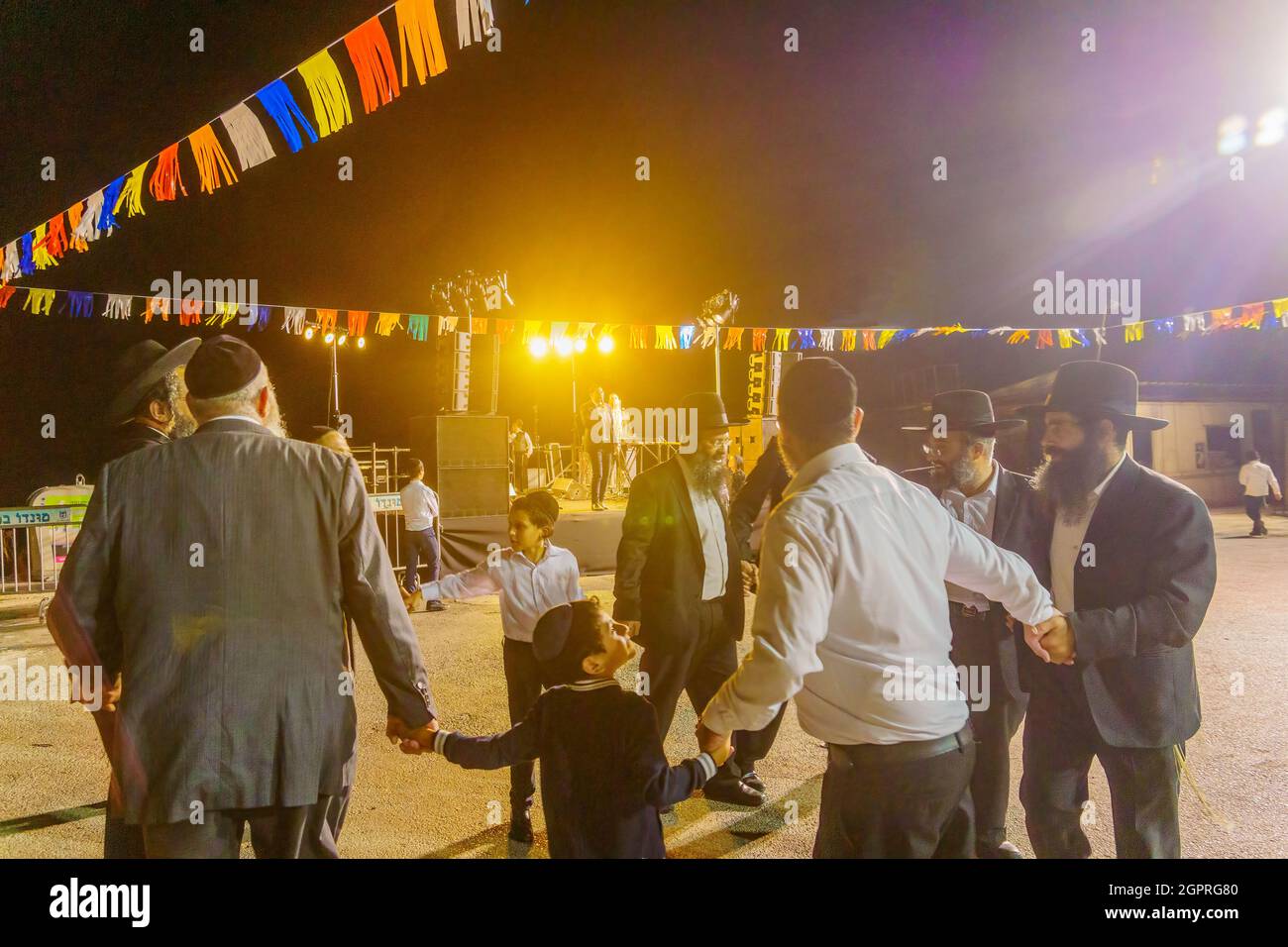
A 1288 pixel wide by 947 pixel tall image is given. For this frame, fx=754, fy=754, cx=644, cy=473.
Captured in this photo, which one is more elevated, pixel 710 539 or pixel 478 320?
pixel 478 320

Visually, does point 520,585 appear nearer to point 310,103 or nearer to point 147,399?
point 147,399

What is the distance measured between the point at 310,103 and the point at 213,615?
417cm

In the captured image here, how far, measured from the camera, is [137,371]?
2.75 meters

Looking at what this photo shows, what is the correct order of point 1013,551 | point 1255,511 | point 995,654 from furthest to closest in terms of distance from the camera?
1. point 1255,511
2. point 995,654
3. point 1013,551

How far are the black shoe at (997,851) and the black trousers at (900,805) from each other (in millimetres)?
1320

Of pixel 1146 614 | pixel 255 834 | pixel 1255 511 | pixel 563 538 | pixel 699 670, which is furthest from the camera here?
pixel 1255 511

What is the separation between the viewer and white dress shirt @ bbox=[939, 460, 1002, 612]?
10.8ft

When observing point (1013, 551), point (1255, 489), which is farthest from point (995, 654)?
point (1255, 489)

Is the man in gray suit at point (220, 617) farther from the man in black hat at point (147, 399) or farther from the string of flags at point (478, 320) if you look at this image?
the string of flags at point (478, 320)

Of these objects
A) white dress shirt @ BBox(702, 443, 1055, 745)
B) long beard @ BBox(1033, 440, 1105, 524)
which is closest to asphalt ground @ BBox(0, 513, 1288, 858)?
long beard @ BBox(1033, 440, 1105, 524)

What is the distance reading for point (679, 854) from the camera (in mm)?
3270

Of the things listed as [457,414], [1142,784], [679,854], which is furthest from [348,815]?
[457,414]

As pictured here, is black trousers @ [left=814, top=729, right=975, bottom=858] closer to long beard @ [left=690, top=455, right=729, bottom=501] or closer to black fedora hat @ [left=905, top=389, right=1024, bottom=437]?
black fedora hat @ [left=905, top=389, right=1024, bottom=437]

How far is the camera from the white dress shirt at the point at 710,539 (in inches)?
156
